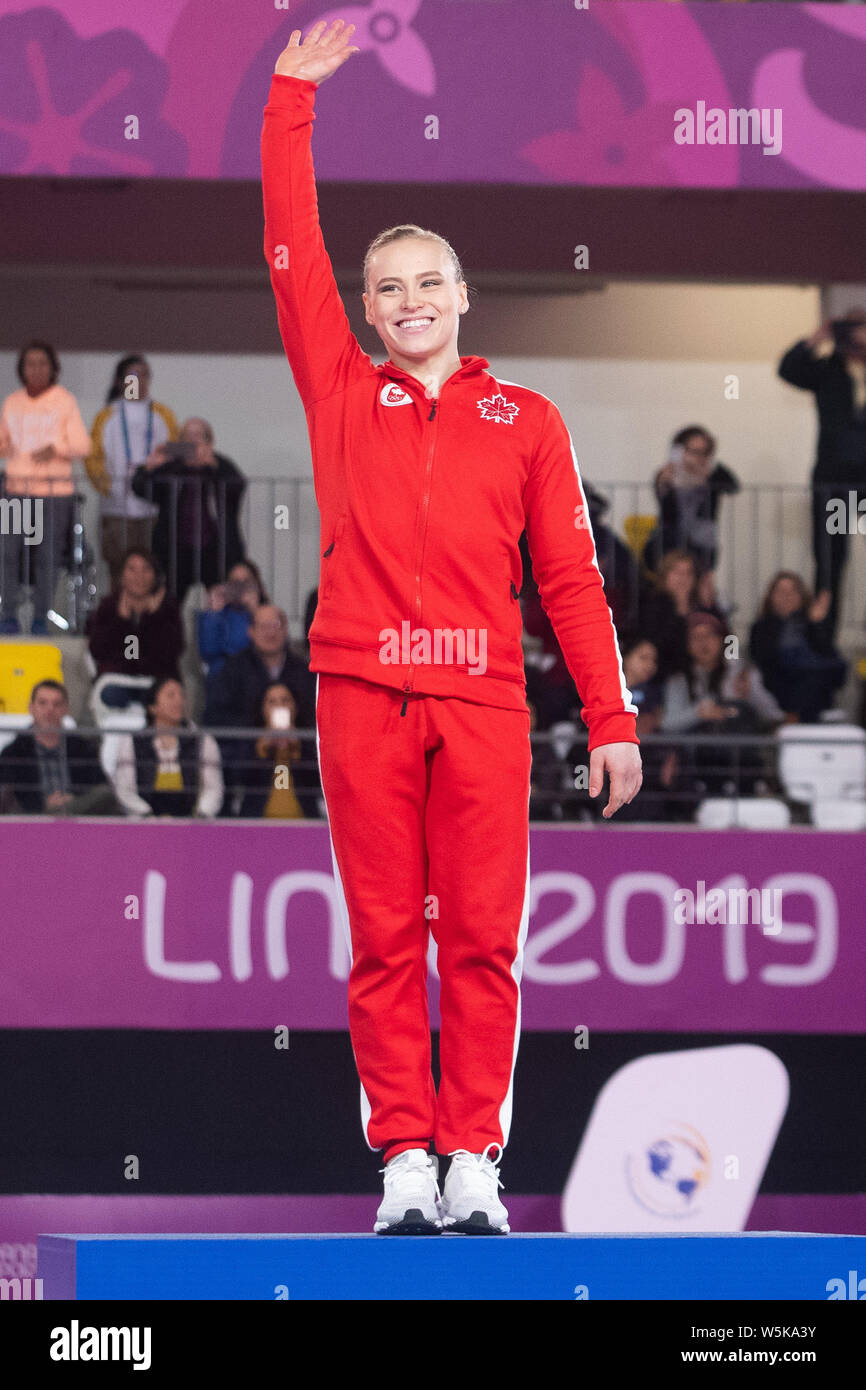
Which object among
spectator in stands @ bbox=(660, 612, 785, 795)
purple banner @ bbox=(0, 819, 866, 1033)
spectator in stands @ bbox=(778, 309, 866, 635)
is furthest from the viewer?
spectator in stands @ bbox=(778, 309, 866, 635)

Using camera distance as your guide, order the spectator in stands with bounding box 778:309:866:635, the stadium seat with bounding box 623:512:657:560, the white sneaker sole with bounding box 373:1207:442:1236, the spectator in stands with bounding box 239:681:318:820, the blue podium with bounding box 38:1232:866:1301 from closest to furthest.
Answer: the blue podium with bounding box 38:1232:866:1301
the white sneaker sole with bounding box 373:1207:442:1236
the spectator in stands with bounding box 239:681:318:820
the spectator in stands with bounding box 778:309:866:635
the stadium seat with bounding box 623:512:657:560

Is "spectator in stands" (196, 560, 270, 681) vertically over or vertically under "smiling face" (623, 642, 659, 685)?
over

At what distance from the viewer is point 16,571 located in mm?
6637

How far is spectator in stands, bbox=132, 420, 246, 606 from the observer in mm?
6680

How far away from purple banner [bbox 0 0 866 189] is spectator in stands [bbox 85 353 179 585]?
1.01m

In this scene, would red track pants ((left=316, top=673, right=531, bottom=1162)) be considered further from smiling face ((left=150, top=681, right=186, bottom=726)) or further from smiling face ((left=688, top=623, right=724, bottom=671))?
smiling face ((left=688, top=623, right=724, bottom=671))

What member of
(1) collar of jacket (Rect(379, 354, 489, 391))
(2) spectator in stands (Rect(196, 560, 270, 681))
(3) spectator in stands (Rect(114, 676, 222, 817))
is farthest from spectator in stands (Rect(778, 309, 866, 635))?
(1) collar of jacket (Rect(379, 354, 489, 391))

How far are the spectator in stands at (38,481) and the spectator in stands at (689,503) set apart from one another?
6.74ft

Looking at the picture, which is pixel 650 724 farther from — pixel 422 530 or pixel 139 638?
pixel 422 530

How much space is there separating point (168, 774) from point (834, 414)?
2.71 m

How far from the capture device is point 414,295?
3.07 meters

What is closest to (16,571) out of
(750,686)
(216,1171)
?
(216,1171)

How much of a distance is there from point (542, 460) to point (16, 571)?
387 cm

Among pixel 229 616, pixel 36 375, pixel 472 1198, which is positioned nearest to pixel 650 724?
pixel 229 616
